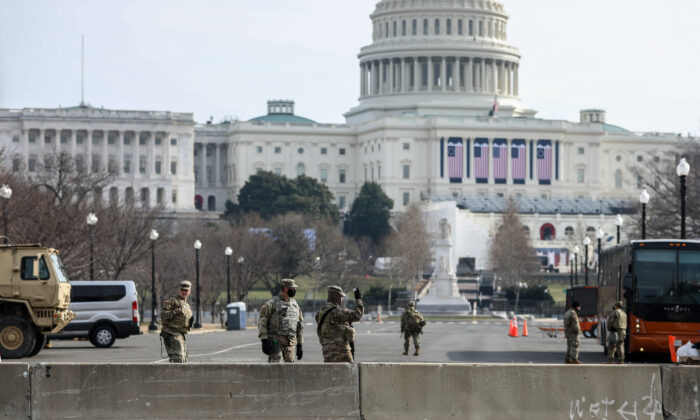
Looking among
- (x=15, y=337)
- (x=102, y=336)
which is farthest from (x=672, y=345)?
(x=102, y=336)

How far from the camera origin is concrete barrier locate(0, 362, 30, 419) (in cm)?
1952

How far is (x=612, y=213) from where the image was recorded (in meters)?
158

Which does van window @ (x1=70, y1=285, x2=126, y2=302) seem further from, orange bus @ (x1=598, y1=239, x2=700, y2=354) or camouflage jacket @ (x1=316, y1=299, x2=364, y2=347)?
camouflage jacket @ (x1=316, y1=299, x2=364, y2=347)

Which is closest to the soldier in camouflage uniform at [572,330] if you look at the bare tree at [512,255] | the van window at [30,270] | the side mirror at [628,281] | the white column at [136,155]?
the side mirror at [628,281]

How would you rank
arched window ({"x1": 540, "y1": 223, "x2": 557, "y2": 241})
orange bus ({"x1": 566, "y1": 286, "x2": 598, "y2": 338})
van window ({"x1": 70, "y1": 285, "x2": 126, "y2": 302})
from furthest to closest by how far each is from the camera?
arched window ({"x1": 540, "y1": 223, "x2": 557, "y2": 241}) < orange bus ({"x1": 566, "y1": 286, "x2": 598, "y2": 338}) < van window ({"x1": 70, "y1": 285, "x2": 126, "y2": 302})

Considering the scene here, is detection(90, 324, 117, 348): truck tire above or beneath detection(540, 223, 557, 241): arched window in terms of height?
beneath

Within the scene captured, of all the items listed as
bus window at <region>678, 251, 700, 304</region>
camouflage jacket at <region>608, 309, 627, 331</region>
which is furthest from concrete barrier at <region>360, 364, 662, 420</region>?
bus window at <region>678, 251, 700, 304</region>

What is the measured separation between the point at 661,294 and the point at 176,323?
12823 millimetres

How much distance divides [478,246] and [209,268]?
190ft

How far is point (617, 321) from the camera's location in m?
31.7

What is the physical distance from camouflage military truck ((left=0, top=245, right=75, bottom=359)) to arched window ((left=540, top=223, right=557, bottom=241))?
12374 centimetres

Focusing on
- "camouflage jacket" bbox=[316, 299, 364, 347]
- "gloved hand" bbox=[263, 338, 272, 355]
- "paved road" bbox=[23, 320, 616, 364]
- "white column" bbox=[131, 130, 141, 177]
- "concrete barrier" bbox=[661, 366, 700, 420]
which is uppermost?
"white column" bbox=[131, 130, 141, 177]

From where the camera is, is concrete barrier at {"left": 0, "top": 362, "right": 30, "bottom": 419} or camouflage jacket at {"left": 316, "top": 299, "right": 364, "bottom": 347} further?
camouflage jacket at {"left": 316, "top": 299, "right": 364, "bottom": 347}

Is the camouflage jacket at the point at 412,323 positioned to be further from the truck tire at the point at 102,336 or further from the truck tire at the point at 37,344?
the truck tire at the point at 37,344
